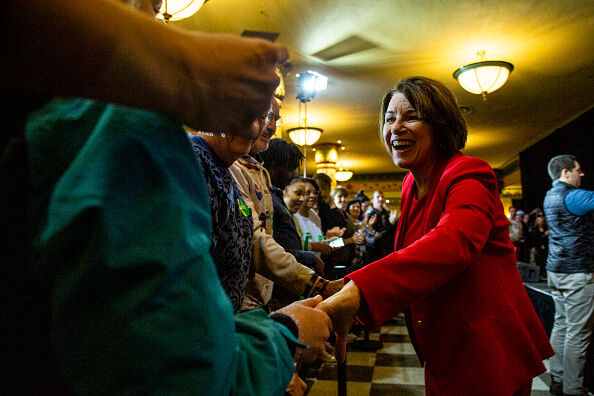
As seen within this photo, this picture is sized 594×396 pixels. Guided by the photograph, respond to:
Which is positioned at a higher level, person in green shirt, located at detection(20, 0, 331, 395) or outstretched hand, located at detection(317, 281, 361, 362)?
person in green shirt, located at detection(20, 0, 331, 395)

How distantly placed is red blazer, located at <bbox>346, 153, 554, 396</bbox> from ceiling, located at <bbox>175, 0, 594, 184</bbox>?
3785 millimetres

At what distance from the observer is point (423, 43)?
5.26 m

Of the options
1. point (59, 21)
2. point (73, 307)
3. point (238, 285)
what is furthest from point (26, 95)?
point (238, 285)

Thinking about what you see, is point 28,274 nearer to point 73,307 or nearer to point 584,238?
point 73,307

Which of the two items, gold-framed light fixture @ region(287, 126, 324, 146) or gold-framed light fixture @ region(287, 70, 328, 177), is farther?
gold-framed light fixture @ region(287, 126, 324, 146)

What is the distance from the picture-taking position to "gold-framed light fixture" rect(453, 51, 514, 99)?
200 inches

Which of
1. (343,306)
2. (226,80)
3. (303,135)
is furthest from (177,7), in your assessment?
(303,135)

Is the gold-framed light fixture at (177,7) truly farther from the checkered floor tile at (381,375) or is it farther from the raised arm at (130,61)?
the checkered floor tile at (381,375)

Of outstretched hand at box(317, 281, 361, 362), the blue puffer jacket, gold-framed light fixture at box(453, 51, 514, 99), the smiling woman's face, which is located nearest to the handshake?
outstretched hand at box(317, 281, 361, 362)

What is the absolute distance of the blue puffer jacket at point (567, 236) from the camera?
309cm

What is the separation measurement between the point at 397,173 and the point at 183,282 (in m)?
19.1

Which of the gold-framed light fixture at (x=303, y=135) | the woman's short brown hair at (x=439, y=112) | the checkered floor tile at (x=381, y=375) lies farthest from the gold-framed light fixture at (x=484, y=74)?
the woman's short brown hair at (x=439, y=112)

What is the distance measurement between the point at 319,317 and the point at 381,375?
10.0 ft

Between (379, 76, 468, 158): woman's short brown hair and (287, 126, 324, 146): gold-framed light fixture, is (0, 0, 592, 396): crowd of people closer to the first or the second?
(379, 76, 468, 158): woman's short brown hair
